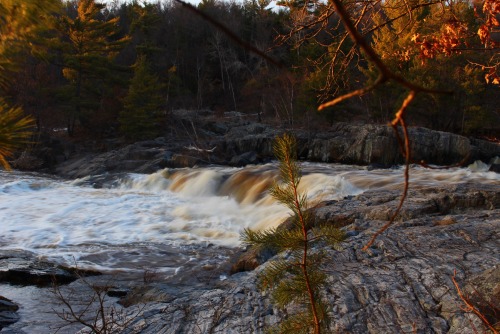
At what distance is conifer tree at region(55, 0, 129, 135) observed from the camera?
990 inches

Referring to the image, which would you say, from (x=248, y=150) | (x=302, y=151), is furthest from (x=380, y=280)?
(x=248, y=150)

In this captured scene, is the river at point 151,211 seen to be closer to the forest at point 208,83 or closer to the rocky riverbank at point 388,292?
the rocky riverbank at point 388,292

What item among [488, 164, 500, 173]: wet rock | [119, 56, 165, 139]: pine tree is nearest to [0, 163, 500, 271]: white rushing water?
[488, 164, 500, 173]: wet rock

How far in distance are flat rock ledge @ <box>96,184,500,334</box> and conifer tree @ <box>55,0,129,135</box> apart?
2236cm

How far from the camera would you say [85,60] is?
25.8m

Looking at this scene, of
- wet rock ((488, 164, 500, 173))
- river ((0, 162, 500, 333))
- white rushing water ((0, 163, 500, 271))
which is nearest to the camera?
river ((0, 162, 500, 333))

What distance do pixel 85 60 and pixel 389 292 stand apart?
2542 centimetres

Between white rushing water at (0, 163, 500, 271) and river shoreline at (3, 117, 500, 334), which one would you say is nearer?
river shoreline at (3, 117, 500, 334)

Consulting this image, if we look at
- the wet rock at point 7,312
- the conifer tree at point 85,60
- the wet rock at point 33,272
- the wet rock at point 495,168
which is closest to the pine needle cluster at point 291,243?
the wet rock at point 7,312

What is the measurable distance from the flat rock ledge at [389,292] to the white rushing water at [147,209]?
3441 millimetres

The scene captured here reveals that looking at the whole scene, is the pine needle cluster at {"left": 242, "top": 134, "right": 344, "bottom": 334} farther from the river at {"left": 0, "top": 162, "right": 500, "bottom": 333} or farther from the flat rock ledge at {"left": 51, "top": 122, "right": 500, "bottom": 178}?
the flat rock ledge at {"left": 51, "top": 122, "right": 500, "bottom": 178}

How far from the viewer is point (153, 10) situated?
39781mm

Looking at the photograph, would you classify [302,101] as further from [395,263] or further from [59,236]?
[395,263]

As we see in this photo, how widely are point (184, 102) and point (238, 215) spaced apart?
23.7 m
